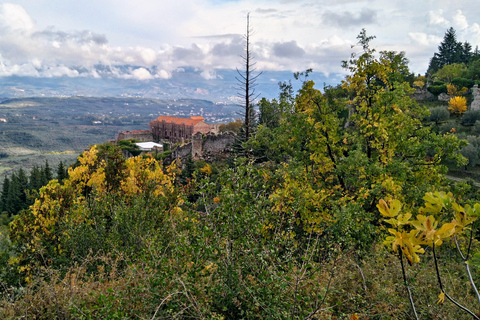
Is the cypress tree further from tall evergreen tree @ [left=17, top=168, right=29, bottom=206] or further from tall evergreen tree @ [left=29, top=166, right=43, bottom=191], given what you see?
tall evergreen tree @ [left=29, top=166, right=43, bottom=191]

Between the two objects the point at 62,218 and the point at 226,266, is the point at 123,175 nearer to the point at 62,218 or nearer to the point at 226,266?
the point at 62,218

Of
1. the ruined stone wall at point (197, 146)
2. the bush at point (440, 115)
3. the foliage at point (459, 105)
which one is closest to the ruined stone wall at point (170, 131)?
the ruined stone wall at point (197, 146)

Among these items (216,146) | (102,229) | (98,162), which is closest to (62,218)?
(102,229)

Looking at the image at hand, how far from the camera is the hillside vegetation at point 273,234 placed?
2.90 metres

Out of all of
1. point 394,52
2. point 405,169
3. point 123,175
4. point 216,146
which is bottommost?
point 216,146

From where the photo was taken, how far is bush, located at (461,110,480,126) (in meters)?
28.6

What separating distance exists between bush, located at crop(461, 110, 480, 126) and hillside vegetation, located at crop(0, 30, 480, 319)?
2760cm

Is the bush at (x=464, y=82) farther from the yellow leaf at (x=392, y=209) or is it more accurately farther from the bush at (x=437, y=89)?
the yellow leaf at (x=392, y=209)

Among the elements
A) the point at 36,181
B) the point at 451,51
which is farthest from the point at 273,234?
the point at 451,51

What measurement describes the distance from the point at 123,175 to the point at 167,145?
31531 mm

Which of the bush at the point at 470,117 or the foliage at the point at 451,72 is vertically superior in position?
the foliage at the point at 451,72

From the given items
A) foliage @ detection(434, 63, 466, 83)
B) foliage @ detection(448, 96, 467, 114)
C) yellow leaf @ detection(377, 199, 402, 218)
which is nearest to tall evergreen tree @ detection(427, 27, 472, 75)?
foliage @ detection(434, 63, 466, 83)

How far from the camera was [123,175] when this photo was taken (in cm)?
809

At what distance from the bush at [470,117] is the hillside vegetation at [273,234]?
27.6 metres
